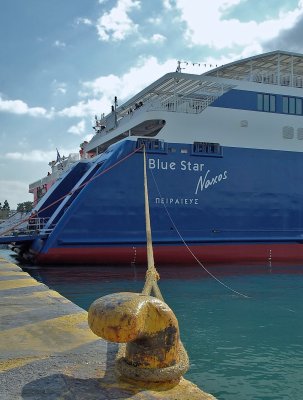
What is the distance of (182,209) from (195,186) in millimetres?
855

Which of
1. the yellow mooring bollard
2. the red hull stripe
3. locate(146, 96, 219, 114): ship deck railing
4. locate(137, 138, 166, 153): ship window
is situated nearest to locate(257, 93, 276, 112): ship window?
locate(146, 96, 219, 114): ship deck railing

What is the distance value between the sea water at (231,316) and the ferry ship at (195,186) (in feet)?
2.68

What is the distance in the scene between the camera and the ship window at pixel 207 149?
45.3 feet

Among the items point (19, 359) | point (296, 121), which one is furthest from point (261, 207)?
point (19, 359)

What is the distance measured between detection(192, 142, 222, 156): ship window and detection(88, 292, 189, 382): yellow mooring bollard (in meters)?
11.4

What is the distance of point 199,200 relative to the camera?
1354cm

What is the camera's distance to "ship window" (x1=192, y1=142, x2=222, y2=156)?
544 inches

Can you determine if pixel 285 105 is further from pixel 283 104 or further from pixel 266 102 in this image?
pixel 266 102

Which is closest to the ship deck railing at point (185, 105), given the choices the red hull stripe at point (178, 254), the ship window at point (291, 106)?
the ship window at point (291, 106)

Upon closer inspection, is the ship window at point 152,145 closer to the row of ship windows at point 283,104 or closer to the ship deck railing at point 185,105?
the ship deck railing at point 185,105

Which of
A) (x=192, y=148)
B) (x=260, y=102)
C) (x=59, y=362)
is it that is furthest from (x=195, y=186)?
(x=59, y=362)

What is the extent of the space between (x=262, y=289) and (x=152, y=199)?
446 centimetres

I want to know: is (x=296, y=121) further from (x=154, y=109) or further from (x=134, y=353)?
(x=134, y=353)

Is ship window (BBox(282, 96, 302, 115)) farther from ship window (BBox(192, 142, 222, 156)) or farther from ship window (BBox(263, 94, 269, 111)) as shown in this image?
ship window (BBox(192, 142, 222, 156))
